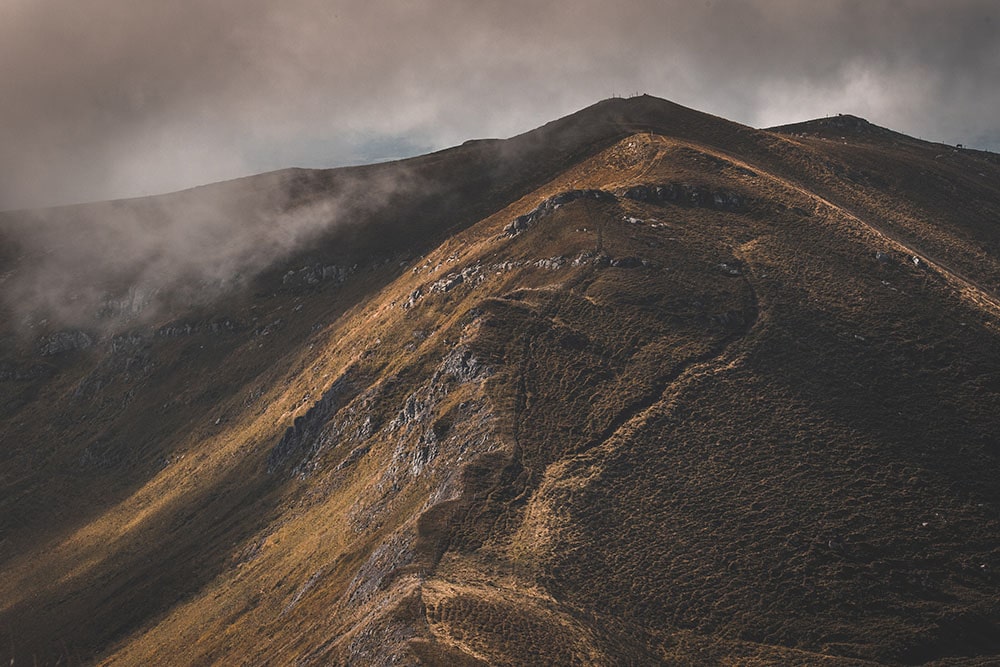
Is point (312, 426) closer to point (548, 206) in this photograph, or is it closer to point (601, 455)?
point (548, 206)

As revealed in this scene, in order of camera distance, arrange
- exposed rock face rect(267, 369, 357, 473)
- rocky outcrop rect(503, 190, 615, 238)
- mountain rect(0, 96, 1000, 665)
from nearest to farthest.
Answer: mountain rect(0, 96, 1000, 665) → exposed rock face rect(267, 369, 357, 473) → rocky outcrop rect(503, 190, 615, 238)

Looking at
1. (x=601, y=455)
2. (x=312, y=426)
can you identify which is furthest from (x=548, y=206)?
(x=601, y=455)

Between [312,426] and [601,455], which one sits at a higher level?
[601,455]

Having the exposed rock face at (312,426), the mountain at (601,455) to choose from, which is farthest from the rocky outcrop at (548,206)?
the exposed rock face at (312,426)

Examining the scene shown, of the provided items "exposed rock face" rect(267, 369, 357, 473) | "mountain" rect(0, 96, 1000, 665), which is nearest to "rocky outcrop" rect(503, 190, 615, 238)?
"mountain" rect(0, 96, 1000, 665)

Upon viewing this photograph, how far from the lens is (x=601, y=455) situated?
8556 cm

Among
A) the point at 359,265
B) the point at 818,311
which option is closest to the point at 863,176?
the point at 818,311

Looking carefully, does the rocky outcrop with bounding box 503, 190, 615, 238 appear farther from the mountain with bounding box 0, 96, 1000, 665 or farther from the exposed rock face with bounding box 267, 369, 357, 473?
the exposed rock face with bounding box 267, 369, 357, 473

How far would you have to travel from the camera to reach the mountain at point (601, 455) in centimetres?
6806

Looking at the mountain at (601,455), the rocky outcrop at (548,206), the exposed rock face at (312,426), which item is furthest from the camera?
the rocky outcrop at (548,206)

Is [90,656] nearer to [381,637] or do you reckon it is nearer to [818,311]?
[381,637]

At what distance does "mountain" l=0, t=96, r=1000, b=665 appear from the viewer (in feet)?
223

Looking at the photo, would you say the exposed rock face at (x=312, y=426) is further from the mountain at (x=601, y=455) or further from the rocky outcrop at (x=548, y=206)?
the rocky outcrop at (x=548, y=206)

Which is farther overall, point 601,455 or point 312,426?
point 312,426
